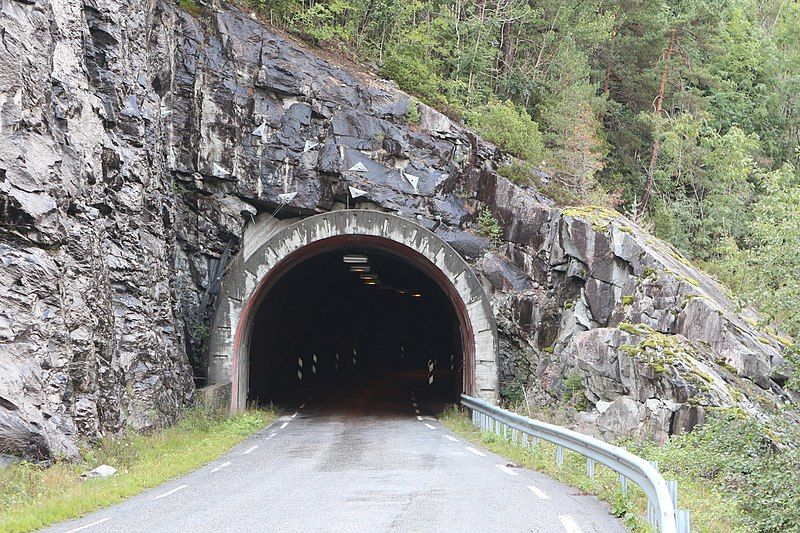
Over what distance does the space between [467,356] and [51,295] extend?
1476 cm

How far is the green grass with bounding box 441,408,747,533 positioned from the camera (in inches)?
318

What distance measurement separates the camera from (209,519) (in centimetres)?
810

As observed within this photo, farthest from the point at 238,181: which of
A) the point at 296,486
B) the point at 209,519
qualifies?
the point at 209,519

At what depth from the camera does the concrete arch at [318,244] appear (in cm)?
2250

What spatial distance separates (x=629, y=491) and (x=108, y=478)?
23.4 feet

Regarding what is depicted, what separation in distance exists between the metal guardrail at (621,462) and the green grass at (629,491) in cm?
18

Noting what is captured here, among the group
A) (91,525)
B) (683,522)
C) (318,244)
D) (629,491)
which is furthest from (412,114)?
(683,522)

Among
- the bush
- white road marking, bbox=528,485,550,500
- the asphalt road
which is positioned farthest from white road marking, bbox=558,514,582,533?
the bush

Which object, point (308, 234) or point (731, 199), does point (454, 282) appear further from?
point (731, 199)

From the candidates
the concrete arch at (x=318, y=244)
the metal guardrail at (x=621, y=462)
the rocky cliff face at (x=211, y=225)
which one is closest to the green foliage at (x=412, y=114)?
the rocky cliff face at (x=211, y=225)

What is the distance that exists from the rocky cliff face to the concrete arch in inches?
40.3

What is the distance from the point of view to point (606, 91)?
1372 inches

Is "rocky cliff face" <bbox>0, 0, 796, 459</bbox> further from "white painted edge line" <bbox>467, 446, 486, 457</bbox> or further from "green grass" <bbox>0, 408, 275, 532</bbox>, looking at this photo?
"white painted edge line" <bbox>467, 446, 486, 457</bbox>

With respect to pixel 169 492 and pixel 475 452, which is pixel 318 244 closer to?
pixel 475 452
